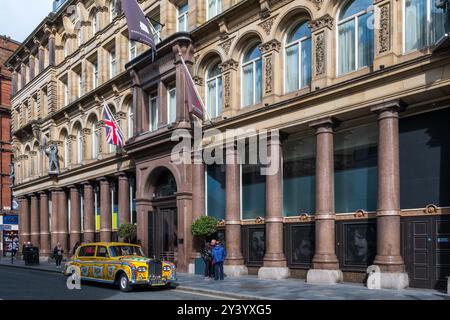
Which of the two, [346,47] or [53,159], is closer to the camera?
[346,47]

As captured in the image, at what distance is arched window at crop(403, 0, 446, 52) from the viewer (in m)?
16.8

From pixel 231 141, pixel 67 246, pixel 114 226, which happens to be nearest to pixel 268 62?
pixel 231 141

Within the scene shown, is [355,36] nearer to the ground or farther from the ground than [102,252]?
farther from the ground

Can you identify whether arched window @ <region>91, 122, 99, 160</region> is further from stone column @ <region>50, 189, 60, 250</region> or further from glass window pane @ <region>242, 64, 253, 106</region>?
glass window pane @ <region>242, 64, 253, 106</region>

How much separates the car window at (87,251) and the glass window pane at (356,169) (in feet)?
32.1

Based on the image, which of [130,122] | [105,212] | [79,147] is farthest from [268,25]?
[79,147]

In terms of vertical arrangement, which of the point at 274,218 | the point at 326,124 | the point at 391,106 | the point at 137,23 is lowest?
the point at 274,218

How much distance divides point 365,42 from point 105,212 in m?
22.0

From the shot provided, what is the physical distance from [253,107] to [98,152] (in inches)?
658

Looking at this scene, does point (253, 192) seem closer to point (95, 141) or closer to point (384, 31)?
point (384, 31)

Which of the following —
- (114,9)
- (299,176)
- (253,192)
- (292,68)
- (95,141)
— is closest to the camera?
(299,176)

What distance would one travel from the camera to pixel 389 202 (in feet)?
56.4

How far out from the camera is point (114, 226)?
114 feet

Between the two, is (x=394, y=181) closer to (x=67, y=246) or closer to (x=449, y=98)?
(x=449, y=98)
